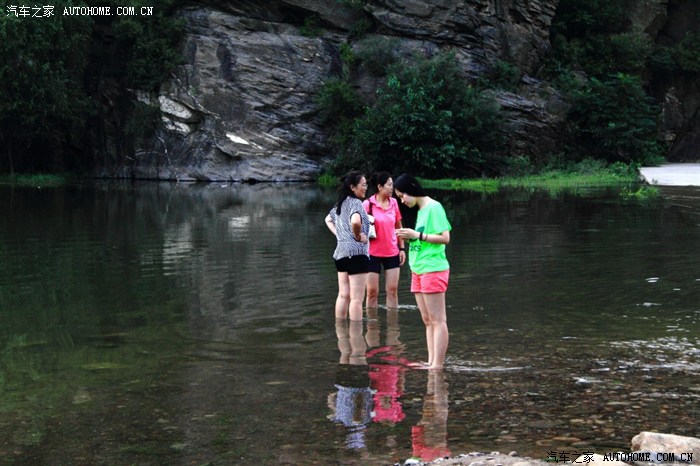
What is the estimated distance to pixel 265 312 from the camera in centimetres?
1157

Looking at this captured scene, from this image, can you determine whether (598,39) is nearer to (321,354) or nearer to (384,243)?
(384,243)

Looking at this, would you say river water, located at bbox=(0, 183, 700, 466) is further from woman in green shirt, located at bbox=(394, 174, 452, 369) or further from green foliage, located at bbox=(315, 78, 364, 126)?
green foliage, located at bbox=(315, 78, 364, 126)

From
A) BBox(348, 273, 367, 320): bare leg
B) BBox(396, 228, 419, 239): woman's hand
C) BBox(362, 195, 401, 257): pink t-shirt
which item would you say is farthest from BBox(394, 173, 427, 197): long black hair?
BBox(362, 195, 401, 257): pink t-shirt

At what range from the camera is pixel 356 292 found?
34.5 ft

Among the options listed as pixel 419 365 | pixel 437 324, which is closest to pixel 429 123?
pixel 419 365

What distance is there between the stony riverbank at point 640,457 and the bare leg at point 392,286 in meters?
5.96

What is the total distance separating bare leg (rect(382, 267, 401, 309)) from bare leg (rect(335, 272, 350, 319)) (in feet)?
2.80

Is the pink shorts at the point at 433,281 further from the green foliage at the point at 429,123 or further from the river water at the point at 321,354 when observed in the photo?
the green foliage at the point at 429,123

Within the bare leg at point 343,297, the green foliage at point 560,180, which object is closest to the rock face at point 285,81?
the green foliage at point 560,180

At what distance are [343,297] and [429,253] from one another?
9.37ft

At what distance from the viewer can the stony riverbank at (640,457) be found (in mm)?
5309

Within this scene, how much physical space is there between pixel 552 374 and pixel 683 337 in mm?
2171

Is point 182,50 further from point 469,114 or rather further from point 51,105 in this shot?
point 469,114

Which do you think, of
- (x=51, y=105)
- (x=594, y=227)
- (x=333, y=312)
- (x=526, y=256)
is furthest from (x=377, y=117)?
(x=333, y=312)
